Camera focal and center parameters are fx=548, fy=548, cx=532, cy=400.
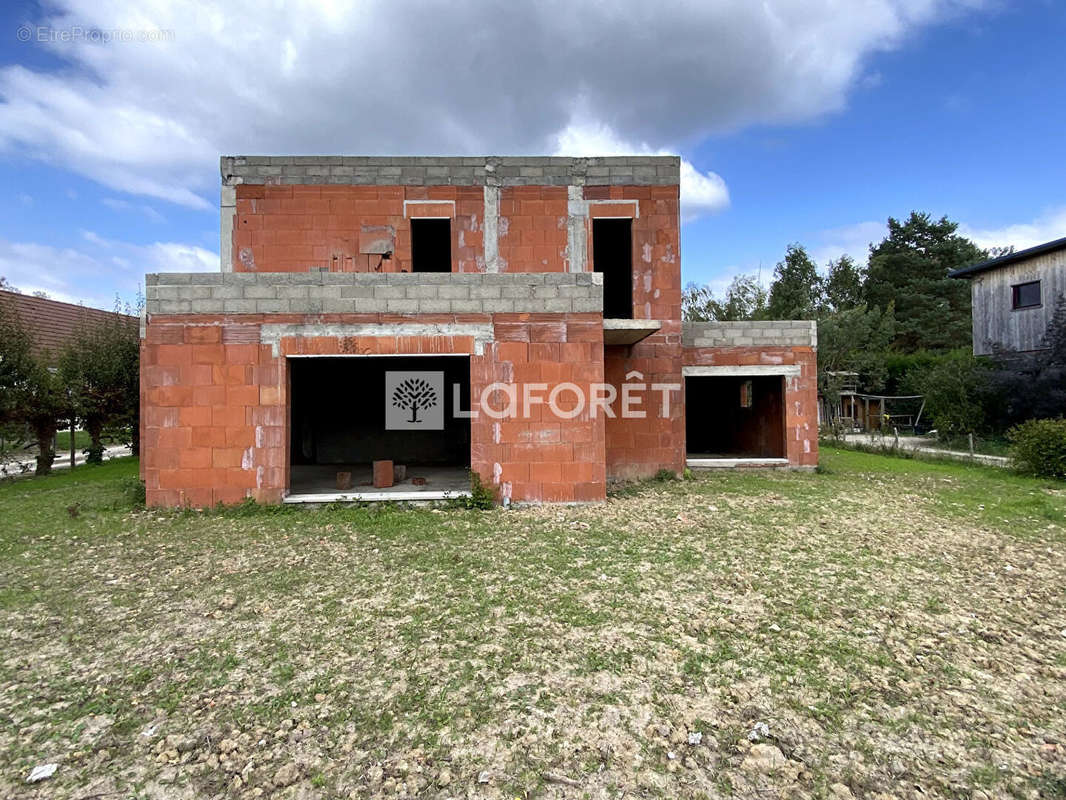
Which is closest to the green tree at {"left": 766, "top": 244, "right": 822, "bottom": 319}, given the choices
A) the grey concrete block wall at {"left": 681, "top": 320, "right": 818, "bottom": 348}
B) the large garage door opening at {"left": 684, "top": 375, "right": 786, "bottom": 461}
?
the large garage door opening at {"left": 684, "top": 375, "right": 786, "bottom": 461}

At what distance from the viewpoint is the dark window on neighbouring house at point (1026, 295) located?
17.5 metres

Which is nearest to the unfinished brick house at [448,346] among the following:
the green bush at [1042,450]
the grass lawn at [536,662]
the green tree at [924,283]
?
the grass lawn at [536,662]

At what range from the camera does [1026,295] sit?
58.5 feet

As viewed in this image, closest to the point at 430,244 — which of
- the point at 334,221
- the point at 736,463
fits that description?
the point at 334,221

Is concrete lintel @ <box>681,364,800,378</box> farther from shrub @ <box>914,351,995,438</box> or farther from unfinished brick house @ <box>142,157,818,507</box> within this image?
shrub @ <box>914,351,995,438</box>

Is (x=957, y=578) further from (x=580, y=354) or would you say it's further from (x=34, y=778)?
(x=34, y=778)

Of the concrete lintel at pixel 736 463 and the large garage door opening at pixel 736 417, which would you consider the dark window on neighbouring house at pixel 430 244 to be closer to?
the large garage door opening at pixel 736 417

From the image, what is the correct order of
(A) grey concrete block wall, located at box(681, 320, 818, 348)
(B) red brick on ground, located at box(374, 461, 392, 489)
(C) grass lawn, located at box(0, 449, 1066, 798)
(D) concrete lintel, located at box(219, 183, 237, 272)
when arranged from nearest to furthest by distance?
(C) grass lawn, located at box(0, 449, 1066, 798), (B) red brick on ground, located at box(374, 461, 392, 489), (D) concrete lintel, located at box(219, 183, 237, 272), (A) grey concrete block wall, located at box(681, 320, 818, 348)

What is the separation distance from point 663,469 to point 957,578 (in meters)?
5.95

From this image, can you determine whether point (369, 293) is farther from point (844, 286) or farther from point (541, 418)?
point (844, 286)

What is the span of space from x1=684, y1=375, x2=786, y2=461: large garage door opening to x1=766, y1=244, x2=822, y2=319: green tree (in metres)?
16.2

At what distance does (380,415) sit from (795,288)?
30.2 meters

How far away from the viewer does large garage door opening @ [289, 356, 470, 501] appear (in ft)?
42.7

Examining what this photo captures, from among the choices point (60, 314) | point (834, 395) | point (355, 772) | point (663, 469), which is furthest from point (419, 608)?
point (60, 314)
